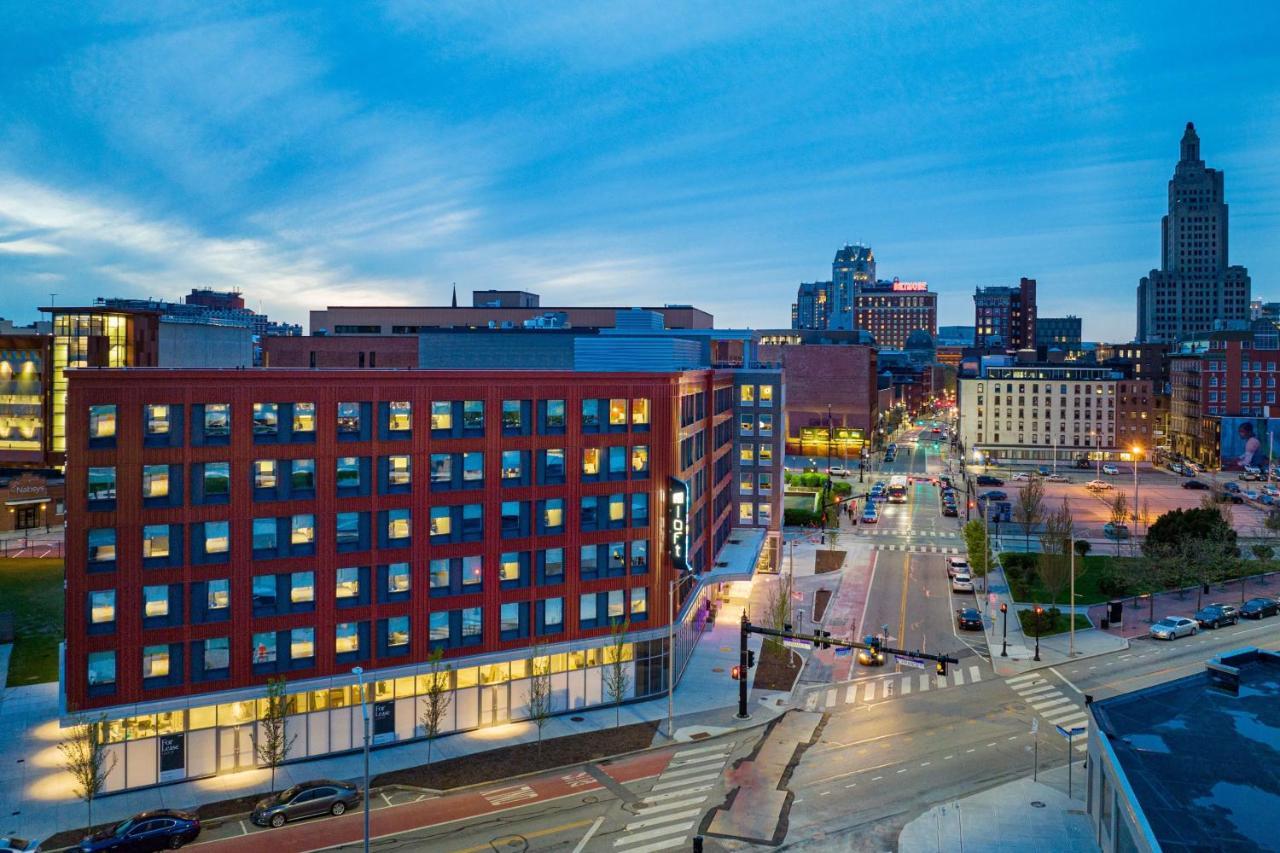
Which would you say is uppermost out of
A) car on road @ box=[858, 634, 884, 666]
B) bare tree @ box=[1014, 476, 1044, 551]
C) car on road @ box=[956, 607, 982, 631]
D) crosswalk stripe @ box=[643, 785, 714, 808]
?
bare tree @ box=[1014, 476, 1044, 551]

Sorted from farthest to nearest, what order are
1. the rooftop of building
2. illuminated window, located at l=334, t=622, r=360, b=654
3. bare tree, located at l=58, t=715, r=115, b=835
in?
1. illuminated window, located at l=334, t=622, r=360, b=654
2. bare tree, located at l=58, t=715, r=115, b=835
3. the rooftop of building

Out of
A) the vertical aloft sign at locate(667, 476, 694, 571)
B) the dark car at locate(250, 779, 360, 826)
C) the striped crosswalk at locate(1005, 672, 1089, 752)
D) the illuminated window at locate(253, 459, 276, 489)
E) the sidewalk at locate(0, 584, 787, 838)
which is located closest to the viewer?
the dark car at locate(250, 779, 360, 826)

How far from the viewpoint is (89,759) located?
39375 millimetres

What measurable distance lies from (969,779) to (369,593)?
31105mm

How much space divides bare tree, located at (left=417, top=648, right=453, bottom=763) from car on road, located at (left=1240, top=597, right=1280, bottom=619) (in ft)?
205

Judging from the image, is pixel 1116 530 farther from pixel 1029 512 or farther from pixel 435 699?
pixel 435 699

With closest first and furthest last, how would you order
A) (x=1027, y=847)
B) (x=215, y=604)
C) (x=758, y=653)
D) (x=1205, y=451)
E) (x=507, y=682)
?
(x=1027, y=847) → (x=215, y=604) → (x=507, y=682) → (x=758, y=653) → (x=1205, y=451)

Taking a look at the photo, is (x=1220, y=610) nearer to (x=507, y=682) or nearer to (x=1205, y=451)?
(x=507, y=682)

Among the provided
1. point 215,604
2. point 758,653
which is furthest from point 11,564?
point 758,653

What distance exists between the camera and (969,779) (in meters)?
43.5

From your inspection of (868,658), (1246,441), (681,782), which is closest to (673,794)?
(681,782)

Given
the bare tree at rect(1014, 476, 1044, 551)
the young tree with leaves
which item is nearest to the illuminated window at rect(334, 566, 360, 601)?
the young tree with leaves

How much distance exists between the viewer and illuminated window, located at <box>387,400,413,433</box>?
1922 inches

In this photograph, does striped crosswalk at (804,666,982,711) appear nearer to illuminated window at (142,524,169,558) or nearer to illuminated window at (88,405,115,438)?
illuminated window at (142,524,169,558)
